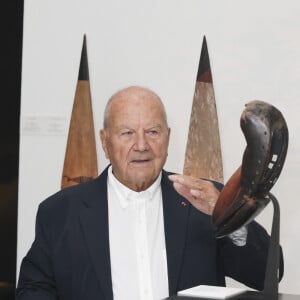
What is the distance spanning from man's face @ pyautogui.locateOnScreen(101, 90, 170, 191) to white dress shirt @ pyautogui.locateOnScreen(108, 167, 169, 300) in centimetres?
6

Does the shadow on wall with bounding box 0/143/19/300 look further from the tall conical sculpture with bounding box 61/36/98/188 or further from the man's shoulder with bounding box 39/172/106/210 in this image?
the man's shoulder with bounding box 39/172/106/210

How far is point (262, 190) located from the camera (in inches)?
66.5

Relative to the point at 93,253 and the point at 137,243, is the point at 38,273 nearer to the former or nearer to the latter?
the point at 93,253

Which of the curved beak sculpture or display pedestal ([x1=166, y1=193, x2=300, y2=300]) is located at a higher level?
the curved beak sculpture

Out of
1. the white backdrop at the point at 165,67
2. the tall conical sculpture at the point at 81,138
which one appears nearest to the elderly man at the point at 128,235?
the white backdrop at the point at 165,67

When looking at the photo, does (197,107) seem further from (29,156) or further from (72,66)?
(29,156)

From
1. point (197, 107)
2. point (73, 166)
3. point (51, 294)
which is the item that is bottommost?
point (51, 294)

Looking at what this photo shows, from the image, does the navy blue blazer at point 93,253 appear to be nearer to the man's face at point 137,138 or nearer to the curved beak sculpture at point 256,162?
the man's face at point 137,138

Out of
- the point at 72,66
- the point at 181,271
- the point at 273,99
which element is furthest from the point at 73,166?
the point at 181,271

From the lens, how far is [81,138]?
3.88 meters

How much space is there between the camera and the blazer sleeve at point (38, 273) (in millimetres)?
2590

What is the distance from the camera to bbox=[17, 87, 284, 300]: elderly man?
2605 mm

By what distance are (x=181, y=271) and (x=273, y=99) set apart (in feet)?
4.02

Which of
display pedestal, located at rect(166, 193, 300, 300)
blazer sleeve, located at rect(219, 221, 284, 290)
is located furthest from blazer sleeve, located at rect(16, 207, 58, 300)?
display pedestal, located at rect(166, 193, 300, 300)
